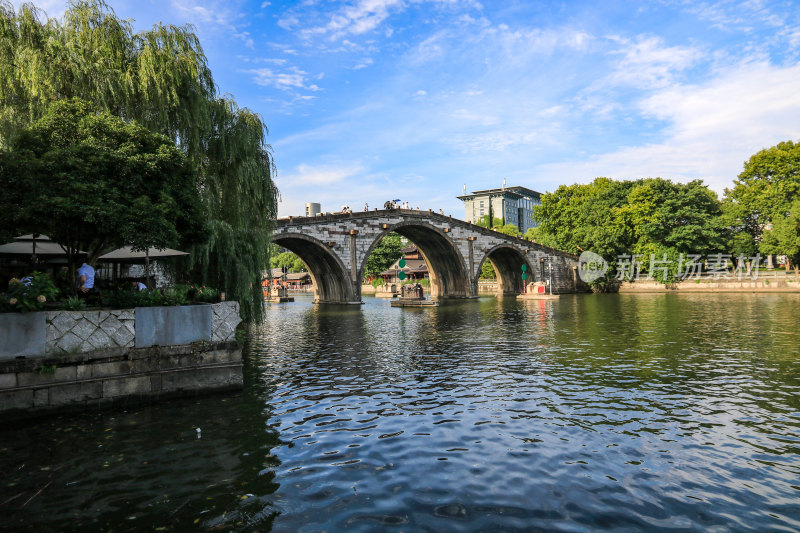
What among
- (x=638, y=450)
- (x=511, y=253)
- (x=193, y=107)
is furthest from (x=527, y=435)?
(x=511, y=253)

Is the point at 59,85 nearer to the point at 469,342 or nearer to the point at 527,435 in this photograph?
the point at 527,435

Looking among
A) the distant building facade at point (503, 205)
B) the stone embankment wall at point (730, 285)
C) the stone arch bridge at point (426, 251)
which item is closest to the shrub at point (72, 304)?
the stone arch bridge at point (426, 251)

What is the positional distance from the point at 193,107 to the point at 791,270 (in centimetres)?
6226

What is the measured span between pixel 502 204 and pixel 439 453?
135861mm

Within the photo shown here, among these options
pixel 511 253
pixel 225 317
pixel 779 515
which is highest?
pixel 511 253

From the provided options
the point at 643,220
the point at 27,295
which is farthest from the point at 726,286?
the point at 27,295

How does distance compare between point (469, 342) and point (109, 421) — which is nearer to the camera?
point (109, 421)

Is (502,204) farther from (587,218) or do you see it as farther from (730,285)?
(730,285)

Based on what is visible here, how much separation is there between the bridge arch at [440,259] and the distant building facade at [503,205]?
257ft

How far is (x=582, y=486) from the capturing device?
602cm

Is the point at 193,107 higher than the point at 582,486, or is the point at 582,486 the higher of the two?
the point at 193,107

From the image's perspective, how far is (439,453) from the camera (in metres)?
7.27

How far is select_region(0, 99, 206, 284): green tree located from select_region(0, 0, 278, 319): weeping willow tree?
137cm

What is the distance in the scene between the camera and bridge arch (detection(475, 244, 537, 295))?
63653 millimetres
